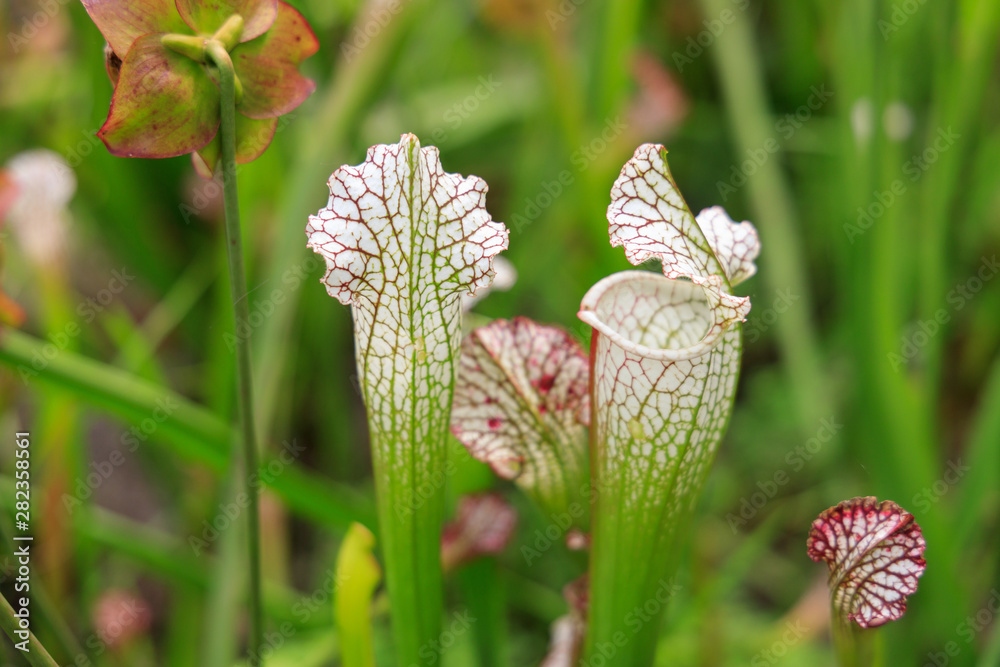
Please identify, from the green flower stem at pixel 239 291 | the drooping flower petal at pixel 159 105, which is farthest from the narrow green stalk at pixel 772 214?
the drooping flower petal at pixel 159 105

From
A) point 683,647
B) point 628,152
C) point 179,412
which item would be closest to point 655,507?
point 179,412

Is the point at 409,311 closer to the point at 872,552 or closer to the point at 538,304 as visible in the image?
the point at 872,552

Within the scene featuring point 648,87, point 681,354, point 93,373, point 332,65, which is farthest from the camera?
point 648,87

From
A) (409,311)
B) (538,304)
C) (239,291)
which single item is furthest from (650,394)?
(538,304)

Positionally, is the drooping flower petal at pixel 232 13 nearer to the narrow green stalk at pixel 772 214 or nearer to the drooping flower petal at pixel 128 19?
the drooping flower petal at pixel 128 19

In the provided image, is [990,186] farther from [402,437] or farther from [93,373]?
[93,373]

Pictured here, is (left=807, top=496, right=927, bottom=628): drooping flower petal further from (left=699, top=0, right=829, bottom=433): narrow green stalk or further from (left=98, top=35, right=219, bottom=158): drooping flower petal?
(left=699, top=0, right=829, bottom=433): narrow green stalk

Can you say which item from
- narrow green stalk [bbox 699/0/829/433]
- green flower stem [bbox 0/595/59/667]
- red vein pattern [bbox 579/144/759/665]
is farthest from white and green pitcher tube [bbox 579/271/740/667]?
narrow green stalk [bbox 699/0/829/433]
